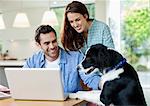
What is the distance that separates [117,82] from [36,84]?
54 centimetres

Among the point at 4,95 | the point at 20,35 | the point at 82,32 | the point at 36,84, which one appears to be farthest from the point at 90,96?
the point at 20,35

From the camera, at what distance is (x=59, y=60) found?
8.48 ft

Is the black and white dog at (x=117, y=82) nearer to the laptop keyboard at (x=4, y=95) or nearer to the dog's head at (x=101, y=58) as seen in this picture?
the dog's head at (x=101, y=58)

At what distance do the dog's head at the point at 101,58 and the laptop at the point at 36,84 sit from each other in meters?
0.21

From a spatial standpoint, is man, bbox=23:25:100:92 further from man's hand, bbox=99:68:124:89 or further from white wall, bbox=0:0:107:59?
white wall, bbox=0:0:107:59

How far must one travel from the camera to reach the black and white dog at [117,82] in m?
1.93

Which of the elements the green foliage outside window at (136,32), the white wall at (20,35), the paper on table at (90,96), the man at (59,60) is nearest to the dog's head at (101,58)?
the paper on table at (90,96)

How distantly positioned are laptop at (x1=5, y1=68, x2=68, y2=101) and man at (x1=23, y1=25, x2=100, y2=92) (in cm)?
28

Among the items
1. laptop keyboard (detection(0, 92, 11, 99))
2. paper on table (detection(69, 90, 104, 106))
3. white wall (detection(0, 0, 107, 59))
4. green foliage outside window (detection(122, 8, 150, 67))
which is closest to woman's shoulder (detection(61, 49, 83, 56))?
paper on table (detection(69, 90, 104, 106))

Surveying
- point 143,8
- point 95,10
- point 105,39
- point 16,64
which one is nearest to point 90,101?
point 105,39

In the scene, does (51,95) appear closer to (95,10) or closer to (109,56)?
(109,56)

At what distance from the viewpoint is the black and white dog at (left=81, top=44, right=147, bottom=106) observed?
6.35 ft

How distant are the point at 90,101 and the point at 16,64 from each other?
9.55 feet

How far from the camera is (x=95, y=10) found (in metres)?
5.83
